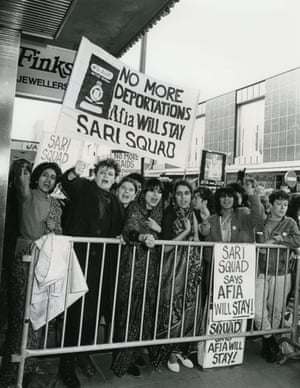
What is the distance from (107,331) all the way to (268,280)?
1971 mm

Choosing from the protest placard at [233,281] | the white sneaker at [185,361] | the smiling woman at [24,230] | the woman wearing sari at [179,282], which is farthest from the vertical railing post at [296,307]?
the smiling woman at [24,230]

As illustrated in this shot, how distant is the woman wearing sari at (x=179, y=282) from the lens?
13.5 feet

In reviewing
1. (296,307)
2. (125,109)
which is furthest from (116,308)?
(296,307)

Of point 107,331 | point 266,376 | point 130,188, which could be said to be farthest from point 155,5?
point 266,376

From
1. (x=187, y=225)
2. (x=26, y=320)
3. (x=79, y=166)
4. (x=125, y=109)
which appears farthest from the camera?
(x=79, y=166)

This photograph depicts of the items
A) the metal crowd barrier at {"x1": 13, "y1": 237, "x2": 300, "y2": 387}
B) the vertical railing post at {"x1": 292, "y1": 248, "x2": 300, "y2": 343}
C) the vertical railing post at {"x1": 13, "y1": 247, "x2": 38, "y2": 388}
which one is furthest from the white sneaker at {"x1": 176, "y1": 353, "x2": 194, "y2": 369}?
the vertical railing post at {"x1": 13, "y1": 247, "x2": 38, "y2": 388}

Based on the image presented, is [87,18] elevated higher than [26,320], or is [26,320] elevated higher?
[87,18]

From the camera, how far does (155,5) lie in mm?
4020

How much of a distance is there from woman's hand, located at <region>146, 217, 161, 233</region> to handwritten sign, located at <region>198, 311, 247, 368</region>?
3.59 ft

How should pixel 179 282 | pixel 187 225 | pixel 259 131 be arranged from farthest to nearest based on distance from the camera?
1. pixel 259 131
2. pixel 187 225
3. pixel 179 282

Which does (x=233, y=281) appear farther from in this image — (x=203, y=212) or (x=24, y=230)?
(x=24, y=230)

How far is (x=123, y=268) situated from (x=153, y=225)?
0.53 meters

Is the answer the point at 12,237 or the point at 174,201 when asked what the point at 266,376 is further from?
the point at 12,237

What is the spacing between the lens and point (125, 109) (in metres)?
4.04
